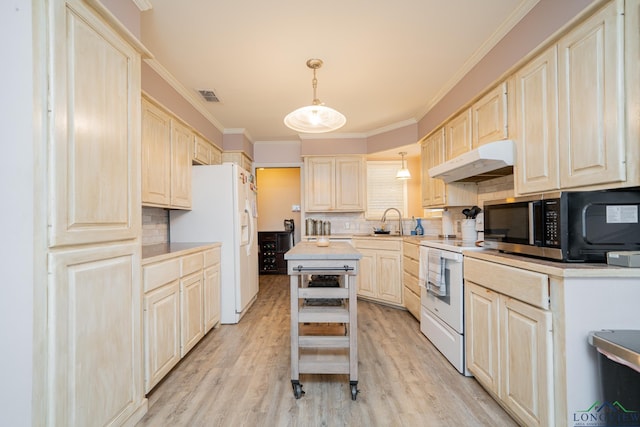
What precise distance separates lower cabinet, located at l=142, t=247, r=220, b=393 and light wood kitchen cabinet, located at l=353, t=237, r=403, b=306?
1.87 meters

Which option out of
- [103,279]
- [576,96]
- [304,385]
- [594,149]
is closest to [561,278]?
[594,149]

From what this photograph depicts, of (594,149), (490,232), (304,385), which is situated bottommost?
(304,385)

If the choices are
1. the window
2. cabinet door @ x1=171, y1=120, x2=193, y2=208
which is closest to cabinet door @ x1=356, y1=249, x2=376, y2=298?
the window

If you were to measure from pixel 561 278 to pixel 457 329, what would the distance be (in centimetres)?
110

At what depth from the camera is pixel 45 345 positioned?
3.80ft

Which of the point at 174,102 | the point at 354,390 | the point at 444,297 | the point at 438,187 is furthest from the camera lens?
the point at 438,187

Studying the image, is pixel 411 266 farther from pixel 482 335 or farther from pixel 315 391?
pixel 315 391

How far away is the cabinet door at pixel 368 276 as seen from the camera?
13.3ft

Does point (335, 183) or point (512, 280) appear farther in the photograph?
point (335, 183)

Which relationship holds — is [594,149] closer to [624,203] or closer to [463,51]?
[624,203]

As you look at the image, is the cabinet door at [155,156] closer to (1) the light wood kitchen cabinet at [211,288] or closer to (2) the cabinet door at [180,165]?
(2) the cabinet door at [180,165]

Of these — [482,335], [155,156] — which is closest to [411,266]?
[482,335]

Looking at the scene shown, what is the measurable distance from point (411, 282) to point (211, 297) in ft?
7.42

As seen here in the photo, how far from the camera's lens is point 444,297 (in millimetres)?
2449
